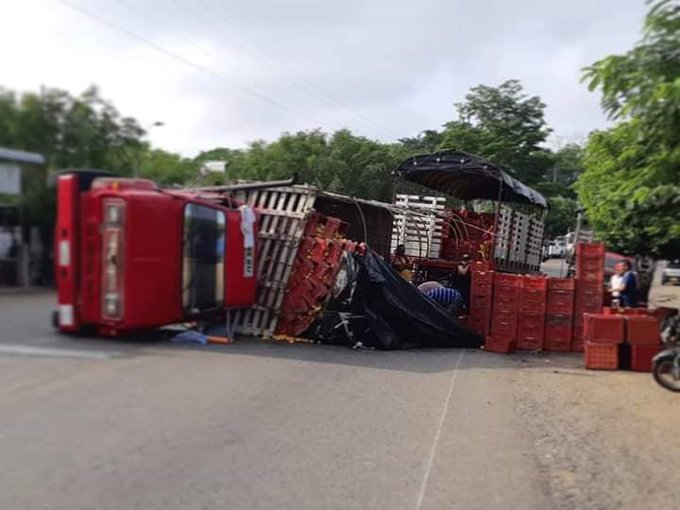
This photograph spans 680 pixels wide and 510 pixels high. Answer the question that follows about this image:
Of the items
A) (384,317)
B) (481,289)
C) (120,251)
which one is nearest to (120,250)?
(120,251)

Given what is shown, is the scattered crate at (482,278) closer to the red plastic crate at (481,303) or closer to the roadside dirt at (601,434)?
the red plastic crate at (481,303)

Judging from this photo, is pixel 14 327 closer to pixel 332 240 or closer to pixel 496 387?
pixel 496 387

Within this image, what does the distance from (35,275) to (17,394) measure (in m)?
1.16

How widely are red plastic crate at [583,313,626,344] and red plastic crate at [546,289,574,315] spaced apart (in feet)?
4.06

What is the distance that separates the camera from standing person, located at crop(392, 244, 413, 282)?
12.6m

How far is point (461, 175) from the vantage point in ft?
46.7

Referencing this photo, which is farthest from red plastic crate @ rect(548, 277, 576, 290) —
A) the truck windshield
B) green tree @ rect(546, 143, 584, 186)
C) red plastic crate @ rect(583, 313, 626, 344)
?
green tree @ rect(546, 143, 584, 186)

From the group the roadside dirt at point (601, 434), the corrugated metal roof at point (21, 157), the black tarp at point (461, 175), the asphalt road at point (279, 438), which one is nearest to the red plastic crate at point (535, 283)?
the roadside dirt at point (601, 434)

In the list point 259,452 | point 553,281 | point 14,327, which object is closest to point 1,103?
point 14,327

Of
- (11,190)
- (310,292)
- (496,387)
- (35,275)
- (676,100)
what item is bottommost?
(496,387)

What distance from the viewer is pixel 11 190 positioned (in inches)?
57.0

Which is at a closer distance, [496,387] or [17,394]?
[17,394]

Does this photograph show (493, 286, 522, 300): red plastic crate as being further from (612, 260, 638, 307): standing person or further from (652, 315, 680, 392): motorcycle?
(652, 315, 680, 392): motorcycle

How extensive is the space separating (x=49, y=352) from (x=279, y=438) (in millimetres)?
3112
